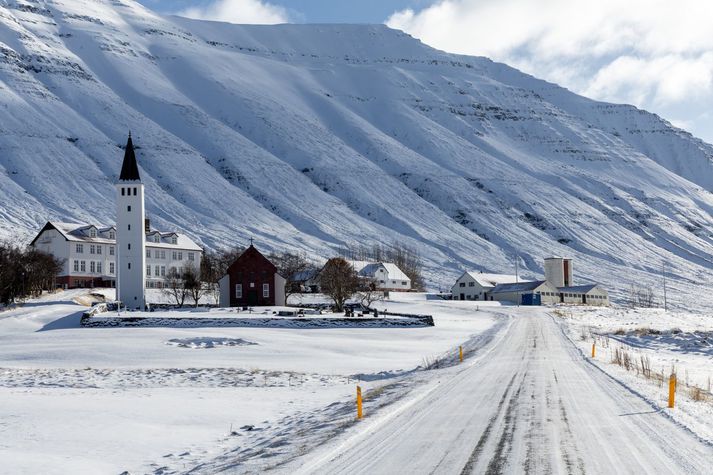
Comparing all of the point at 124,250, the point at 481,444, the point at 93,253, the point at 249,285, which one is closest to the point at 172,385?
the point at 481,444

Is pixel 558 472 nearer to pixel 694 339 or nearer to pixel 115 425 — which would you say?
pixel 115 425

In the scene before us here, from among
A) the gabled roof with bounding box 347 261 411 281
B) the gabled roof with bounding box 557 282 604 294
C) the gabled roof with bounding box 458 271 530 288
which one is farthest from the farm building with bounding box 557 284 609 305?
the gabled roof with bounding box 347 261 411 281

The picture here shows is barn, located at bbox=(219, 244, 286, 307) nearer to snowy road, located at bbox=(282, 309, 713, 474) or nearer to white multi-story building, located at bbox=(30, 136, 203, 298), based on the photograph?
white multi-story building, located at bbox=(30, 136, 203, 298)

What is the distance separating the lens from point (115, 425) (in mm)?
18625

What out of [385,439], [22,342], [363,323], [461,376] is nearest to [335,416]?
[385,439]

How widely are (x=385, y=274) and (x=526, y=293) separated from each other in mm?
27522

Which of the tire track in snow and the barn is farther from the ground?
the barn

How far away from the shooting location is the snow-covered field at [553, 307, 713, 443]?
20.3 meters

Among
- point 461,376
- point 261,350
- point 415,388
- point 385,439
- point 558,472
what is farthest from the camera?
point 261,350

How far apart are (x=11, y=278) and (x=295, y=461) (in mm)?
64312

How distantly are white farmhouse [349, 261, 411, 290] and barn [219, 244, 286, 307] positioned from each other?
54.4 meters

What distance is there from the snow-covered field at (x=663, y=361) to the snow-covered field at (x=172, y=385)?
8.56 metres

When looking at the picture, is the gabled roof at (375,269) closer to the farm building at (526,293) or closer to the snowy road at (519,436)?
the farm building at (526,293)

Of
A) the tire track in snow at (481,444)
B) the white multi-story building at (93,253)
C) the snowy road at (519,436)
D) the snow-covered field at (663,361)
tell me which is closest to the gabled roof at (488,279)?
the snow-covered field at (663,361)
